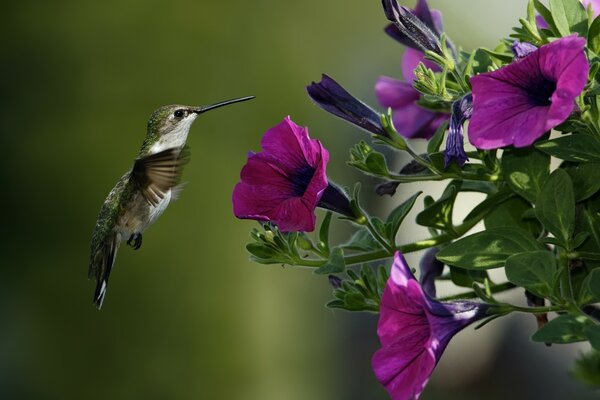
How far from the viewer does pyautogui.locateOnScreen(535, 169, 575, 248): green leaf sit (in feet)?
2.79

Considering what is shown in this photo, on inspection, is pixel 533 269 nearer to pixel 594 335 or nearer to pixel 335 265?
pixel 594 335

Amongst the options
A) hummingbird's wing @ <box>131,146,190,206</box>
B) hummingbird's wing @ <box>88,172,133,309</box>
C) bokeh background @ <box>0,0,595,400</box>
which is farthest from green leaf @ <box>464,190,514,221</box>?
bokeh background @ <box>0,0,595,400</box>

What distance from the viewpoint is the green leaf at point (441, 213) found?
0.98 metres

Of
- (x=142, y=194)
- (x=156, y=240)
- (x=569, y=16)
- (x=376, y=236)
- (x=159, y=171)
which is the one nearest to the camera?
(x=569, y=16)

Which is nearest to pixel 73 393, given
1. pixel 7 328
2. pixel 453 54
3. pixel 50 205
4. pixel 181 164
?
pixel 7 328

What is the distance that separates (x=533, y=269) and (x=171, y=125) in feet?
3.25

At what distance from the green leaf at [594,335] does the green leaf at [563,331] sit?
14 millimetres

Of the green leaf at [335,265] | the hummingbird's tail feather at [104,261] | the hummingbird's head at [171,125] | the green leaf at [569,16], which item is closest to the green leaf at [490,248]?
the green leaf at [335,265]

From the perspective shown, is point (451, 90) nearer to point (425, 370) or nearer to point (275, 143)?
point (275, 143)

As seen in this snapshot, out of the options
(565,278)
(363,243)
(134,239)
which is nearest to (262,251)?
(363,243)

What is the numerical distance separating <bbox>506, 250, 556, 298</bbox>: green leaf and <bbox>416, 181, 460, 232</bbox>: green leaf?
0.49ft

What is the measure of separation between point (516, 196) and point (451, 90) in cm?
15

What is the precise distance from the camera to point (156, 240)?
5.42 meters

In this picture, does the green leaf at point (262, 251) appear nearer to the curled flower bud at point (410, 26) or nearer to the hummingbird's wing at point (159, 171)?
the curled flower bud at point (410, 26)
